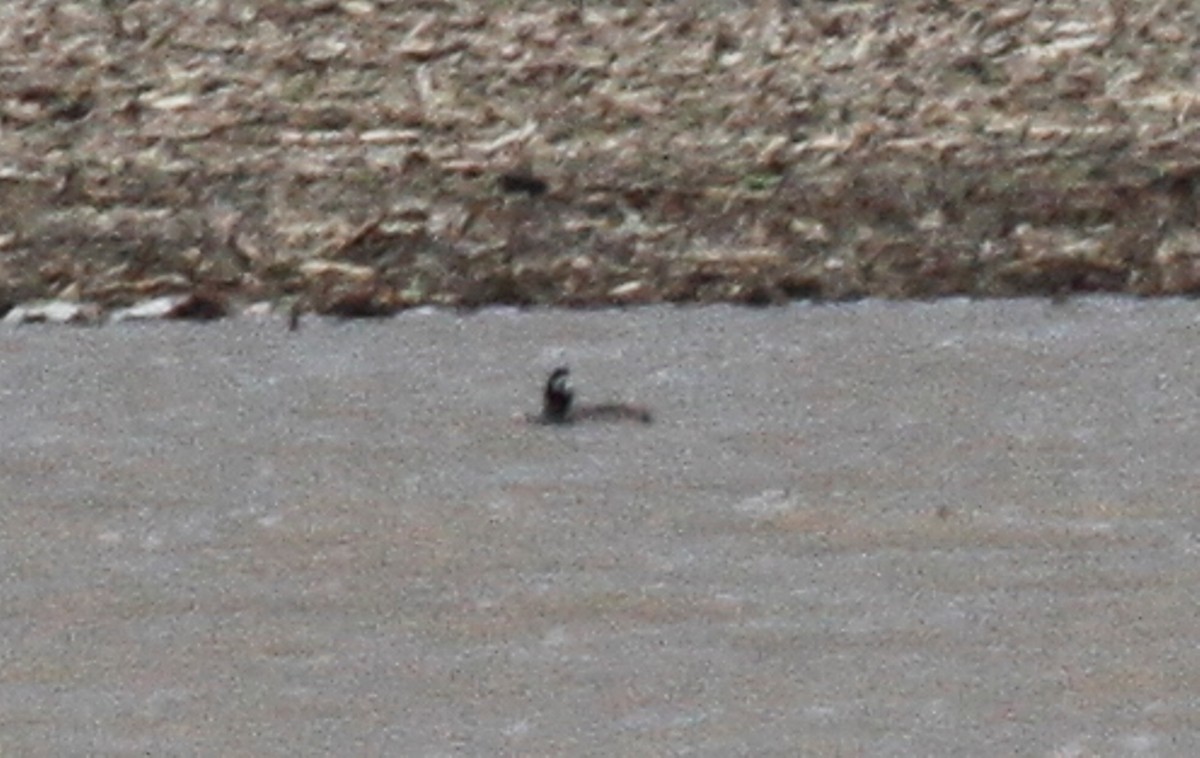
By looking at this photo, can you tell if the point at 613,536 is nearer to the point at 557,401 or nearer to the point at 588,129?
the point at 557,401

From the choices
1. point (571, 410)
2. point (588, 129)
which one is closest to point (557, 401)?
point (571, 410)

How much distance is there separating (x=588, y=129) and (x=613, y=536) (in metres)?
0.64

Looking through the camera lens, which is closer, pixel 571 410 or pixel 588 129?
pixel 571 410

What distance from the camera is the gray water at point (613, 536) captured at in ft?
6.88

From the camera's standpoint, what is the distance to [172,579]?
7.83 ft

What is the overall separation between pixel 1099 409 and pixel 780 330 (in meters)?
0.36

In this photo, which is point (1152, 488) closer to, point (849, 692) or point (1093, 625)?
point (1093, 625)

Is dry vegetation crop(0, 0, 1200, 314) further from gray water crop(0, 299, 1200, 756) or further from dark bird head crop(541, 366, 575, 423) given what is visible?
dark bird head crop(541, 366, 575, 423)

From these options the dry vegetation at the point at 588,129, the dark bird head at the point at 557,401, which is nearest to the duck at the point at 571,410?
the dark bird head at the point at 557,401

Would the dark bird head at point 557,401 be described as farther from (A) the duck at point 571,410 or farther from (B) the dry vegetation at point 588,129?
(B) the dry vegetation at point 588,129

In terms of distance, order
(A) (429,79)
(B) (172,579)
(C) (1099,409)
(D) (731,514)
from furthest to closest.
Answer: (A) (429,79), (C) (1099,409), (D) (731,514), (B) (172,579)

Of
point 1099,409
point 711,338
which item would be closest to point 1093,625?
point 1099,409

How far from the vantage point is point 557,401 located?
9.25 feet

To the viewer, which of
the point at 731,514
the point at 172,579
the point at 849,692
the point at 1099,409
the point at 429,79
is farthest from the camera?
the point at 429,79
